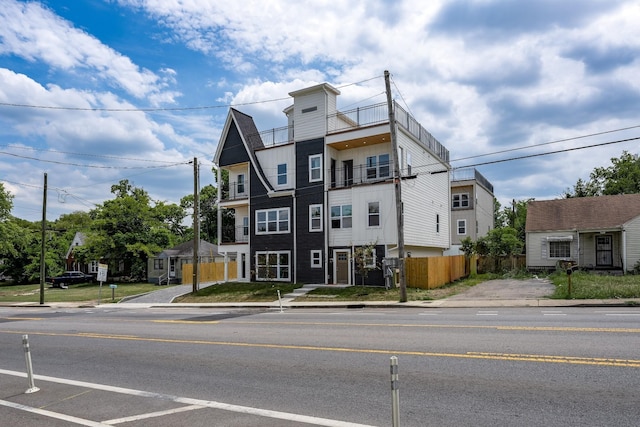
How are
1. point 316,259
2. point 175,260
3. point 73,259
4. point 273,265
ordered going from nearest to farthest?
point 316,259 → point 273,265 → point 175,260 → point 73,259

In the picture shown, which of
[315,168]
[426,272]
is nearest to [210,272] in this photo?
[315,168]

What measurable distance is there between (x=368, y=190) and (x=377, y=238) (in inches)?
116

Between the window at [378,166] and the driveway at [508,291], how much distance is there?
8.69 meters

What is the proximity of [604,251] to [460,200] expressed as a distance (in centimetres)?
1473

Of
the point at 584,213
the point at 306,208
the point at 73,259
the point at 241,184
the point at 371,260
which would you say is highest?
the point at 241,184

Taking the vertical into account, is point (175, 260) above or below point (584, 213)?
below

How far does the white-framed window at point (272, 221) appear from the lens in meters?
30.6

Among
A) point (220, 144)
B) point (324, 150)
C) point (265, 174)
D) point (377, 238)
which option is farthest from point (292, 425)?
point (220, 144)

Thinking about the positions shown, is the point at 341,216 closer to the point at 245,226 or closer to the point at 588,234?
the point at 245,226

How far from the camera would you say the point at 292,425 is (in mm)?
5559

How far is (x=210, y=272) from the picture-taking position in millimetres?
39281

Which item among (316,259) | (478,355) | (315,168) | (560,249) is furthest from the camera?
(560,249)

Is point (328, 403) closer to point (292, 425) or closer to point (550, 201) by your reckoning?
point (292, 425)

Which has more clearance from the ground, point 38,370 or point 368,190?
point 368,190
